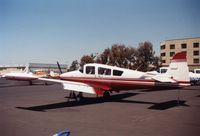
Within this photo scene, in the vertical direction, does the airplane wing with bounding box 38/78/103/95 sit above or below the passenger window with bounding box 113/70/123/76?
below

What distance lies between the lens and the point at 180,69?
50.5ft

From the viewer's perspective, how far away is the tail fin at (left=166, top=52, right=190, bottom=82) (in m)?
15.3

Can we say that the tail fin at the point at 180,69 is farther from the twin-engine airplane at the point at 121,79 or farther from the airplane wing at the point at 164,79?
the airplane wing at the point at 164,79

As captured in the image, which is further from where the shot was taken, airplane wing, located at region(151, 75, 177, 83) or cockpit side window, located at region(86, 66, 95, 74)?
cockpit side window, located at region(86, 66, 95, 74)

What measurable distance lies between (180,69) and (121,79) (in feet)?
13.7

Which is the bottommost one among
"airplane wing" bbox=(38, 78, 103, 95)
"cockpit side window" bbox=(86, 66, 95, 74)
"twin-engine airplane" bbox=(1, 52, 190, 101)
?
"airplane wing" bbox=(38, 78, 103, 95)

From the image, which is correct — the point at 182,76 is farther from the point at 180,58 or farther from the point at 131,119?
the point at 131,119

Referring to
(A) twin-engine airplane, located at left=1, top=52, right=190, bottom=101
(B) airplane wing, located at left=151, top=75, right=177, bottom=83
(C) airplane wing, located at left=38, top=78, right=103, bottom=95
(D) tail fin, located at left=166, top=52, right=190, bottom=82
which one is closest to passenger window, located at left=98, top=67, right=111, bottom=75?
(A) twin-engine airplane, located at left=1, top=52, right=190, bottom=101

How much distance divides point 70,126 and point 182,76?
8.21m

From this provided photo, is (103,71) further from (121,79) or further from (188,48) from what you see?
(188,48)

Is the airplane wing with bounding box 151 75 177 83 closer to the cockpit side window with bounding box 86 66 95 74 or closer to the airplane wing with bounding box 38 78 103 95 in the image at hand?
the airplane wing with bounding box 38 78 103 95

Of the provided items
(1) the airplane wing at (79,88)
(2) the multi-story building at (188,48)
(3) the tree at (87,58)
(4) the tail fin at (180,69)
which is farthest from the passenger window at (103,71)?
(2) the multi-story building at (188,48)

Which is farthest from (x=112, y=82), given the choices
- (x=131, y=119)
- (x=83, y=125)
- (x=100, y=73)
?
(x=83, y=125)

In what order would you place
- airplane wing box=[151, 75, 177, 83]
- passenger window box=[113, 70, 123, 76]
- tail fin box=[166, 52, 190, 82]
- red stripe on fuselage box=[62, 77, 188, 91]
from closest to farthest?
1. airplane wing box=[151, 75, 177, 83]
2. tail fin box=[166, 52, 190, 82]
3. red stripe on fuselage box=[62, 77, 188, 91]
4. passenger window box=[113, 70, 123, 76]
